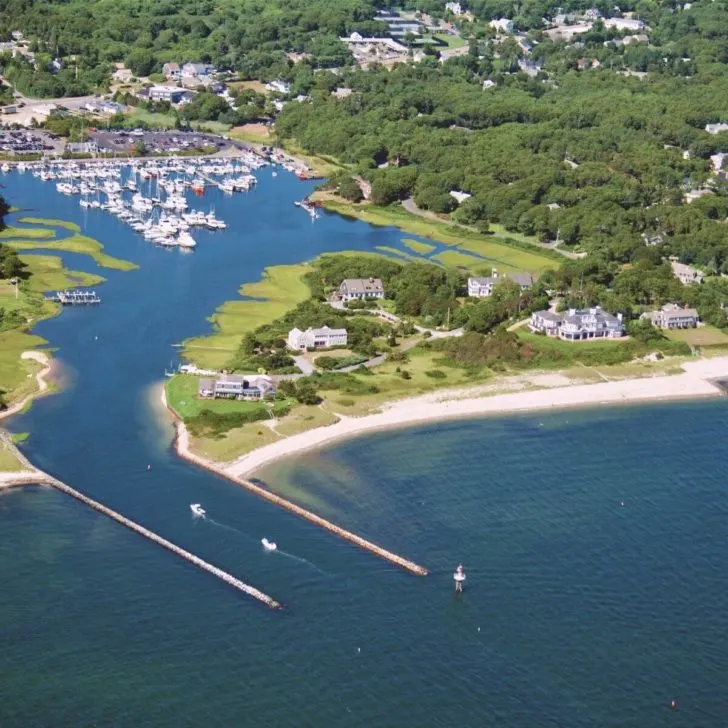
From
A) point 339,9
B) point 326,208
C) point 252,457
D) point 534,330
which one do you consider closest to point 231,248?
point 326,208

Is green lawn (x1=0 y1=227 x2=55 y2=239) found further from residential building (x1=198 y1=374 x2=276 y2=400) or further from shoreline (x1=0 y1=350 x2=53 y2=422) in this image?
residential building (x1=198 y1=374 x2=276 y2=400)

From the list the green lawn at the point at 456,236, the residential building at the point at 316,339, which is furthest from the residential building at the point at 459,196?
the residential building at the point at 316,339

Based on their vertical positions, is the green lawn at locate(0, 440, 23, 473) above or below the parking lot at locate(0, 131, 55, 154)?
above

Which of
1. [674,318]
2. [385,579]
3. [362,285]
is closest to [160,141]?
[362,285]

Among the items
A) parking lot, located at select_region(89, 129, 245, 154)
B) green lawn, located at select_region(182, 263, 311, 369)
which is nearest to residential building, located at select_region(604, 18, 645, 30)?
parking lot, located at select_region(89, 129, 245, 154)

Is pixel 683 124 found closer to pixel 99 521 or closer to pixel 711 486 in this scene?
pixel 711 486

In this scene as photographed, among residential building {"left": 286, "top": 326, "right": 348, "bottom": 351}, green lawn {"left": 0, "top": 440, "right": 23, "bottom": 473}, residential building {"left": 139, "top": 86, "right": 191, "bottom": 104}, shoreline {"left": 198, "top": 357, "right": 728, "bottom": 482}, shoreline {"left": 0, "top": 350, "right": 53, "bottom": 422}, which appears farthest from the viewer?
residential building {"left": 139, "top": 86, "right": 191, "bottom": 104}
